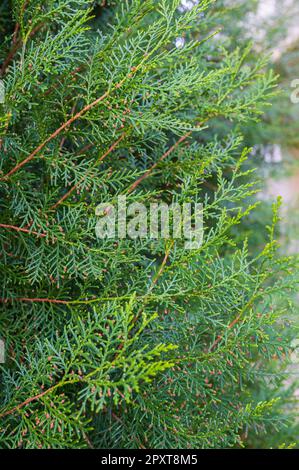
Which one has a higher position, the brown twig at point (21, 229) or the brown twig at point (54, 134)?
the brown twig at point (54, 134)

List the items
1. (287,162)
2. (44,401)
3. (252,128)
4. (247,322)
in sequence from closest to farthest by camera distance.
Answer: (44,401), (247,322), (252,128), (287,162)

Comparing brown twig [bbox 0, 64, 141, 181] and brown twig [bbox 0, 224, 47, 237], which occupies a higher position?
brown twig [bbox 0, 64, 141, 181]

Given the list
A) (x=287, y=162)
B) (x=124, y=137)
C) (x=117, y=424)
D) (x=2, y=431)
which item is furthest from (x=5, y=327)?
(x=287, y=162)

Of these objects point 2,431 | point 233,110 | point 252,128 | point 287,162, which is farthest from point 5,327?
point 287,162

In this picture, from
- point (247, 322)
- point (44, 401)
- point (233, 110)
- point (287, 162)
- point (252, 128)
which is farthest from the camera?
point (287, 162)

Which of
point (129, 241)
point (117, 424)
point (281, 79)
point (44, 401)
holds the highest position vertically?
point (281, 79)

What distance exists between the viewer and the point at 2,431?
0.98 metres

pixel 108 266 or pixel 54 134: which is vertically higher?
pixel 54 134

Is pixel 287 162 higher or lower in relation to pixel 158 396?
higher

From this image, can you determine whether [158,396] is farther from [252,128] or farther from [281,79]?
[281,79]

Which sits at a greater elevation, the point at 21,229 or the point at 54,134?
the point at 54,134

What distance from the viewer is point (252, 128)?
7.36ft

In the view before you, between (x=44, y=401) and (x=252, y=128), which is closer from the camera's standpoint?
(x=44, y=401)

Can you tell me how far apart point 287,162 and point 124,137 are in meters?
1.67
